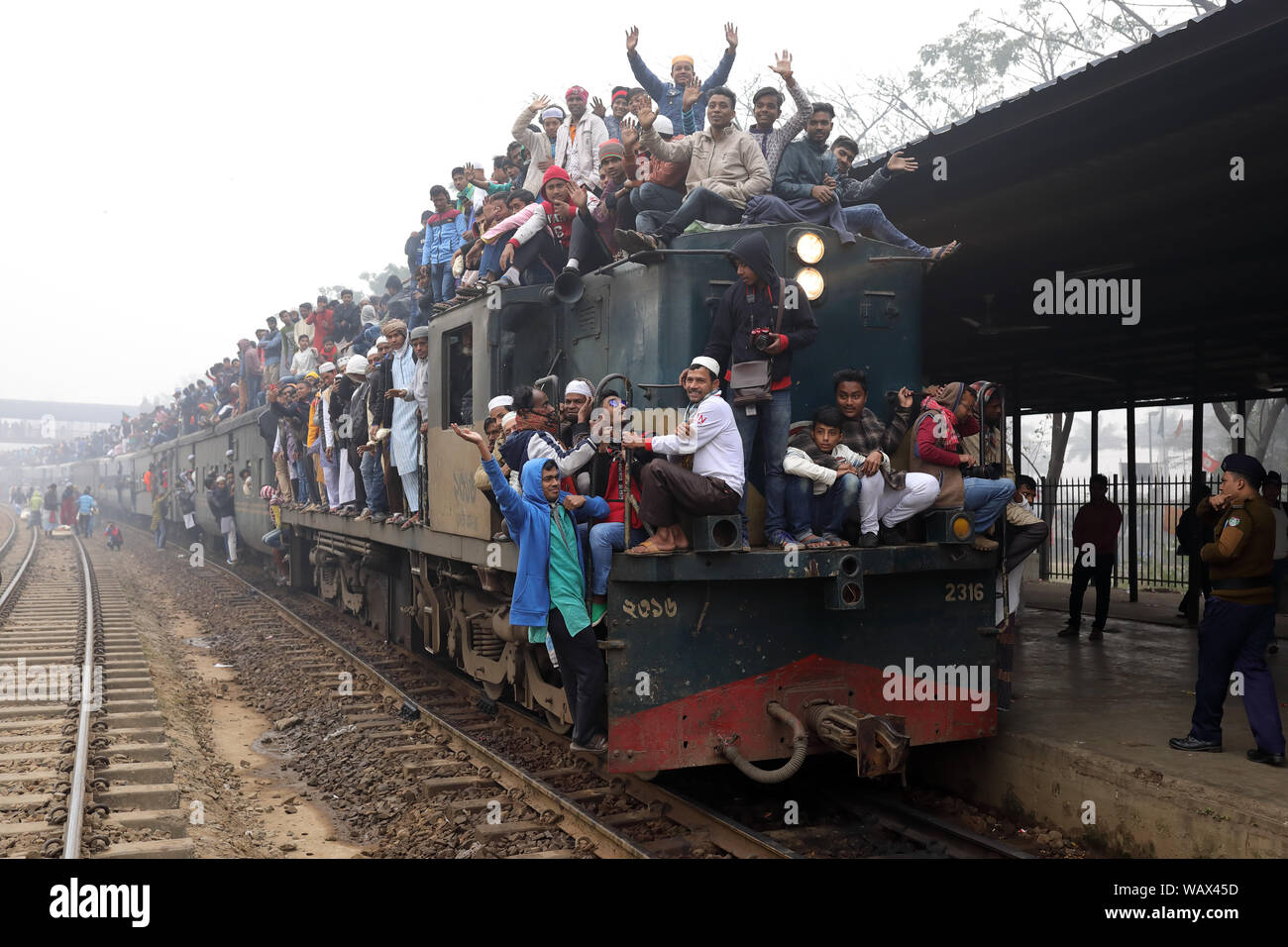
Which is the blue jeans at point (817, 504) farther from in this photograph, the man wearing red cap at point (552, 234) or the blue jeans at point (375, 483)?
the blue jeans at point (375, 483)

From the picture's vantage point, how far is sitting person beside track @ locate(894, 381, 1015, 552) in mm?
5969

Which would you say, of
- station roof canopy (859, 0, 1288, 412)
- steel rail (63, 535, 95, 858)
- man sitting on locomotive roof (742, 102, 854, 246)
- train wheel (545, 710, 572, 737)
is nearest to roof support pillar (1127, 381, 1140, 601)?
station roof canopy (859, 0, 1288, 412)

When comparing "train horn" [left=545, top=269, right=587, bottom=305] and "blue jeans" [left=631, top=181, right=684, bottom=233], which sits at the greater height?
"blue jeans" [left=631, top=181, right=684, bottom=233]

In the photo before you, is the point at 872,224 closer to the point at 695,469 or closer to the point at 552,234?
the point at 552,234

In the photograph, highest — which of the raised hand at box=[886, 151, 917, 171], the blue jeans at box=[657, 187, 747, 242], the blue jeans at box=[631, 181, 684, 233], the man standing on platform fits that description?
the raised hand at box=[886, 151, 917, 171]

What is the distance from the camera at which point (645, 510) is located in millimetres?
5465

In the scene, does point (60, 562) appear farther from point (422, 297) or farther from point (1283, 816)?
point (1283, 816)

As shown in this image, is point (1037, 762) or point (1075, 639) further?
point (1075, 639)

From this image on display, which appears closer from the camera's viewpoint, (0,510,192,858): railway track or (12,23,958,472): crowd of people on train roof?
(0,510,192,858): railway track

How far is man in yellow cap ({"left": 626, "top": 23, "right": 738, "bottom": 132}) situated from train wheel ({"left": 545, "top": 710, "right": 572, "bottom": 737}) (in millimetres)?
4957

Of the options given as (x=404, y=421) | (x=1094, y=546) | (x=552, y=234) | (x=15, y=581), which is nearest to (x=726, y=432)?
(x=552, y=234)

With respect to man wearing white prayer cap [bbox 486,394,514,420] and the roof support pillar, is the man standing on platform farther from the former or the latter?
man wearing white prayer cap [bbox 486,394,514,420]
